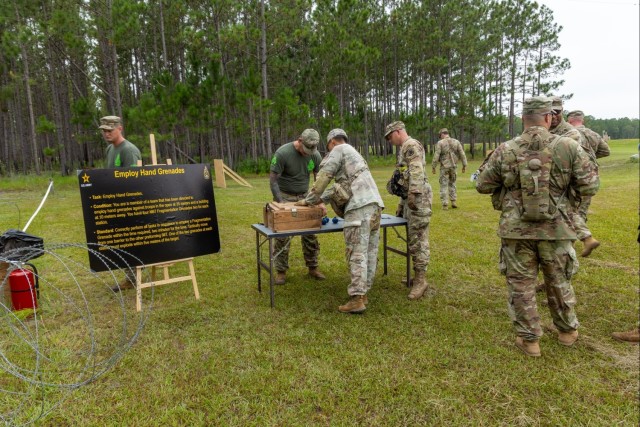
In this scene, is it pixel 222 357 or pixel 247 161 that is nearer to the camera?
pixel 222 357

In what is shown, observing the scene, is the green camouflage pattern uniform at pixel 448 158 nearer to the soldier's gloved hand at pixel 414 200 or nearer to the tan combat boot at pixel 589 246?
the soldier's gloved hand at pixel 414 200

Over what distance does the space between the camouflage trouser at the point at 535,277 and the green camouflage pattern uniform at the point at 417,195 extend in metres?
1.30

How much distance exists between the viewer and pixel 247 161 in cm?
2334

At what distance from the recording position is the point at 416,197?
4.53 metres

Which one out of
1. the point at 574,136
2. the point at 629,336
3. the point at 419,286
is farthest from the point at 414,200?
the point at 629,336

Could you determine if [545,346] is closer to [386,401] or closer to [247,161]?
[386,401]

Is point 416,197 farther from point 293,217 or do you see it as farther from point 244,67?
point 244,67

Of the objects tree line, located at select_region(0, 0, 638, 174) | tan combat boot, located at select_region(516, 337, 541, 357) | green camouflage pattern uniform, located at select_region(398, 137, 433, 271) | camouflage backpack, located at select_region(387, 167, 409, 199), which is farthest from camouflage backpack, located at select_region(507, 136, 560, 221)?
tree line, located at select_region(0, 0, 638, 174)

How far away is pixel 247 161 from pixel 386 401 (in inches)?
847

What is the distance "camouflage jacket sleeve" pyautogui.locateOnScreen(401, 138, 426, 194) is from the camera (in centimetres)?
453

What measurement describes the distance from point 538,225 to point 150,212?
3.87 meters

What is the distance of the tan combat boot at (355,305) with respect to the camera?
4.22 m

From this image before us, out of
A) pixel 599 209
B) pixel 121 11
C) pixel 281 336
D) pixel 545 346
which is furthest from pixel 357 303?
pixel 121 11

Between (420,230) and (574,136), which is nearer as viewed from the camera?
(574,136)
